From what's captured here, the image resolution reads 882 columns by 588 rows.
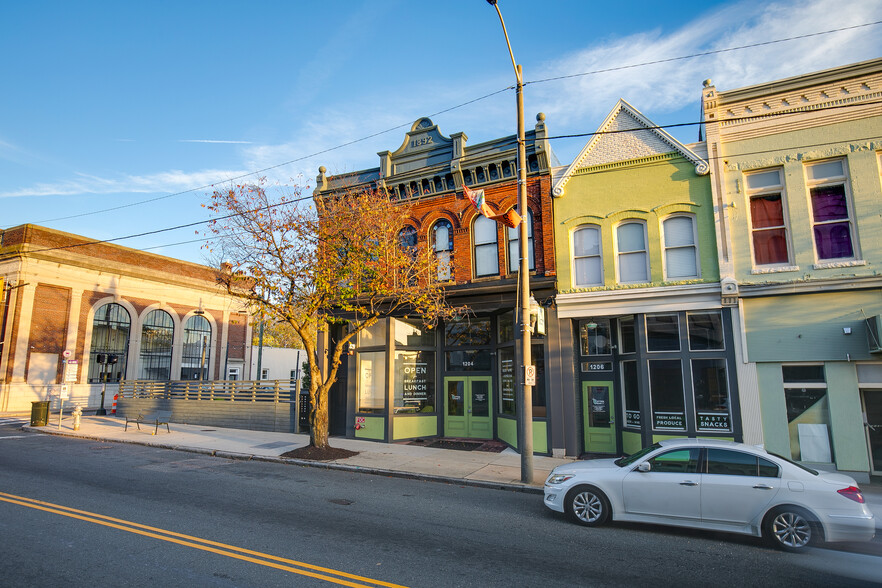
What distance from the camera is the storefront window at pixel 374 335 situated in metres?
17.5

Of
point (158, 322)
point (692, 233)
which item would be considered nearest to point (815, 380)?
point (692, 233)

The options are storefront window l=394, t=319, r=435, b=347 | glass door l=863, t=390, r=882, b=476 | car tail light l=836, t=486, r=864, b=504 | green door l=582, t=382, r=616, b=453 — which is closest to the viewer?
car tail light l=836, t=486, r=864, b=504

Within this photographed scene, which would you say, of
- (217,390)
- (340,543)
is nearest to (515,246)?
(340,543)

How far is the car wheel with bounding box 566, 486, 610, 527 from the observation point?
7785 mm

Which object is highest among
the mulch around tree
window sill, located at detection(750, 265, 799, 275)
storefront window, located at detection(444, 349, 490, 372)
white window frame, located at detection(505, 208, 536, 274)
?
white window frame, located at detection(505, 208, 536, 274)

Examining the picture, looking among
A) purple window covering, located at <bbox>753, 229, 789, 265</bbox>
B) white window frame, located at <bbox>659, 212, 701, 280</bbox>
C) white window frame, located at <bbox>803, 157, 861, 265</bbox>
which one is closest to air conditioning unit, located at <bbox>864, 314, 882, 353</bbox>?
white window frame, located at <bbox>803, 157, 861, 265</bbox>

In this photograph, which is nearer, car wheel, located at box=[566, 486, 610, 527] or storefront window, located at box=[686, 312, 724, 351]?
car wheel, located at box=[566, 486, 610, 527]

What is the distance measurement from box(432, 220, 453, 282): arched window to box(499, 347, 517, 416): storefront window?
305cm

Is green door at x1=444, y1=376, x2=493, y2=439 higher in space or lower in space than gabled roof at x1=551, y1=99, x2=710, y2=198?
lower

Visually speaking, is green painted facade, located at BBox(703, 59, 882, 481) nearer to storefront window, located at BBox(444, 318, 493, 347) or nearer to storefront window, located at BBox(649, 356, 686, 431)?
storefront window, located at BBox(649, 356, 686, 431)

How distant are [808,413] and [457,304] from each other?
31.1ft

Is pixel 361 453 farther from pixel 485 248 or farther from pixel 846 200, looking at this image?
pixel 846 200

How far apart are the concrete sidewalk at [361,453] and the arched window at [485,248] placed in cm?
560

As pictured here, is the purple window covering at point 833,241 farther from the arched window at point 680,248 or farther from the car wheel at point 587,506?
the car wheel at point 587,506
